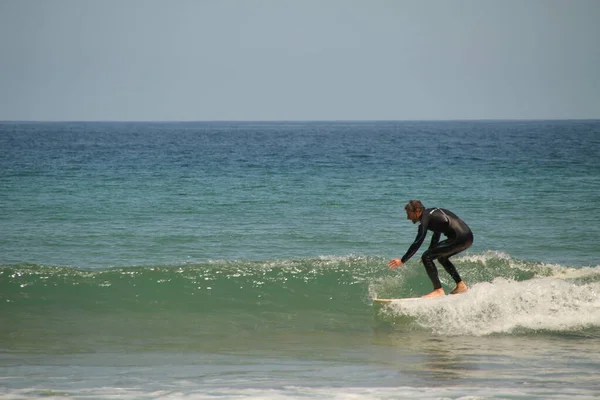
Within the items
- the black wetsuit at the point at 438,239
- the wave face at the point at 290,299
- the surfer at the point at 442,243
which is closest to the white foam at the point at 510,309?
the wave face at the point at 290,299

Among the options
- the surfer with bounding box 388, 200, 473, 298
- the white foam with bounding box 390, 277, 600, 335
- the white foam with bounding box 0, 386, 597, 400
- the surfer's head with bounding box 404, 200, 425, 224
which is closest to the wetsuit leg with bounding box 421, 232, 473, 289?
the surfer with bounding box 388, 200, 473, 298

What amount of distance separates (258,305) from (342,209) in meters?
10.5

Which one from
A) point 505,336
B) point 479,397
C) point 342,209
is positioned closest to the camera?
point 479,397

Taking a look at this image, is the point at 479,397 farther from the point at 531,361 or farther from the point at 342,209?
the point at 342,209

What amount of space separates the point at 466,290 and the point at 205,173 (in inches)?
1040

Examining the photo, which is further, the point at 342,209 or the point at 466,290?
the point at 342,209

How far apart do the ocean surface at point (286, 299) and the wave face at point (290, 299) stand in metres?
0.03

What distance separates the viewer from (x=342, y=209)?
22547mm

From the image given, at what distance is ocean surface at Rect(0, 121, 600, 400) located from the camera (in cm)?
780

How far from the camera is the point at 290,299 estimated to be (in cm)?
1260

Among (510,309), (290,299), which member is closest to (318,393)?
(510,309)

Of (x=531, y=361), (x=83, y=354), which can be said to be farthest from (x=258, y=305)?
(x=531, y=361)

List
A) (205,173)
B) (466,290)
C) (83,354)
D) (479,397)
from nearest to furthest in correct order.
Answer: (479,397) < (83,354) < (466,290) < (205,173)

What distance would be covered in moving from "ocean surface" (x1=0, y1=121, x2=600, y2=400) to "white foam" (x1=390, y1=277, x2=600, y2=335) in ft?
0.09
